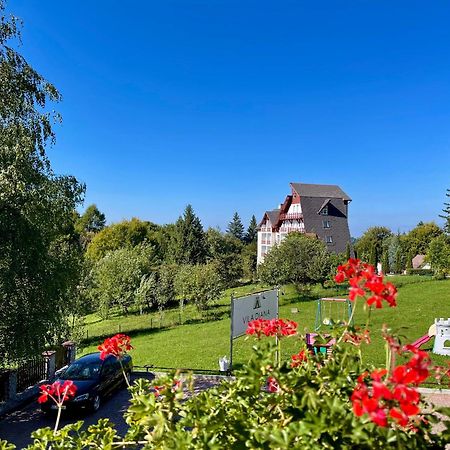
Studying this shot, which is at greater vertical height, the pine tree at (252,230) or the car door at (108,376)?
the pine tree at (252,230)

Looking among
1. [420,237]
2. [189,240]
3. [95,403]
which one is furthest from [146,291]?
[420,237]

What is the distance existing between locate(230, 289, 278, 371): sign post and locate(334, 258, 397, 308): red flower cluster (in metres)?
10.9

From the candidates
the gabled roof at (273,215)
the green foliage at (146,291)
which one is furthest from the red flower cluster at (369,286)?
the gabled roof at (273,215)

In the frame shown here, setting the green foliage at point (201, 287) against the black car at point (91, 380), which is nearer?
the black car at point (91, 380)

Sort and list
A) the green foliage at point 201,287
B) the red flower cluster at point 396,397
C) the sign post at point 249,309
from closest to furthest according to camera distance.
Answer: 1. the red flower cluster at point 396,397
2. the sign post at point 249,309
3. the green foliage at point 201,287

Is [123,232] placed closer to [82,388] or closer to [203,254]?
[203,254]

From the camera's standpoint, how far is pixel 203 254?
53.0 m

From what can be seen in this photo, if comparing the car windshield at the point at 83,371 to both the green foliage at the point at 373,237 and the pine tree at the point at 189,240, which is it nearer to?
the pine tree at the point at 189,240

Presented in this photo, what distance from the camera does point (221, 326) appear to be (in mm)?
22641

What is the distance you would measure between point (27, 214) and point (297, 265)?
827 inches

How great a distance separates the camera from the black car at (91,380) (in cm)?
1044

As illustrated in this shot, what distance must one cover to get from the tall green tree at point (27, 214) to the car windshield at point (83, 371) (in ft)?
3.76

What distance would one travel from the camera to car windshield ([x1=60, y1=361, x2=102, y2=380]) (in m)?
11.4

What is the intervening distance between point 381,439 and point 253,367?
2.17ft
